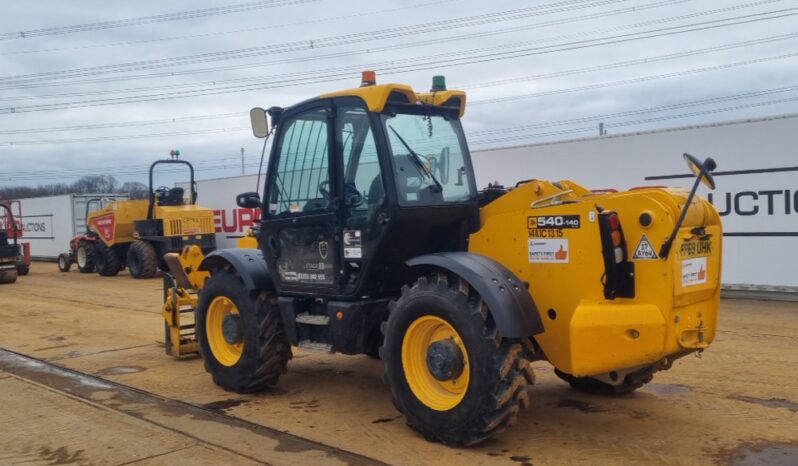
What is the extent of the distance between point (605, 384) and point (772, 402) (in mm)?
1297

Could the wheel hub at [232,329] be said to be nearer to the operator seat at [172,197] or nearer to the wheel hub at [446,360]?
the wheel hub at [446,360]

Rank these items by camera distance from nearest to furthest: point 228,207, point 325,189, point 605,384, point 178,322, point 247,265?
1. point 325,189
2. point 605,384
3. point 247,265
4. point 178,322
5. point 228,207

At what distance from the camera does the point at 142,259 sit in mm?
19516

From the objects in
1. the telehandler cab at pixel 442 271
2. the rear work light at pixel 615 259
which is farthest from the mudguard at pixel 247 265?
the rear work light at pixel 615 259

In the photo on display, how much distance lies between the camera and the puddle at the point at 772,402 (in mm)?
5754

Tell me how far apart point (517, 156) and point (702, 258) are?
10.5 meters

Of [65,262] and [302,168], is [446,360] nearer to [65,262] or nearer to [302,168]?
[302,168]

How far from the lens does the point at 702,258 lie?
15.7 feet

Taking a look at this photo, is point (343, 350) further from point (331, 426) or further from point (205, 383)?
point (205, 383)

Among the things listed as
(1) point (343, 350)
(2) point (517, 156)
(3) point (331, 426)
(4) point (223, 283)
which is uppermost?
(2) point (517, 156)

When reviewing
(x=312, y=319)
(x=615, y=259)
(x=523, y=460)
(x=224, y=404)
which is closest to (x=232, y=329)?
(x=224, y=404)

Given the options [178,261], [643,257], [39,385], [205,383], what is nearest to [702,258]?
[643,257]

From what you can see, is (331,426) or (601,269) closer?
(601,269)

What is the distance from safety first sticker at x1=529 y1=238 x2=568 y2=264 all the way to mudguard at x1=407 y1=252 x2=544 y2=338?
0.84ft
